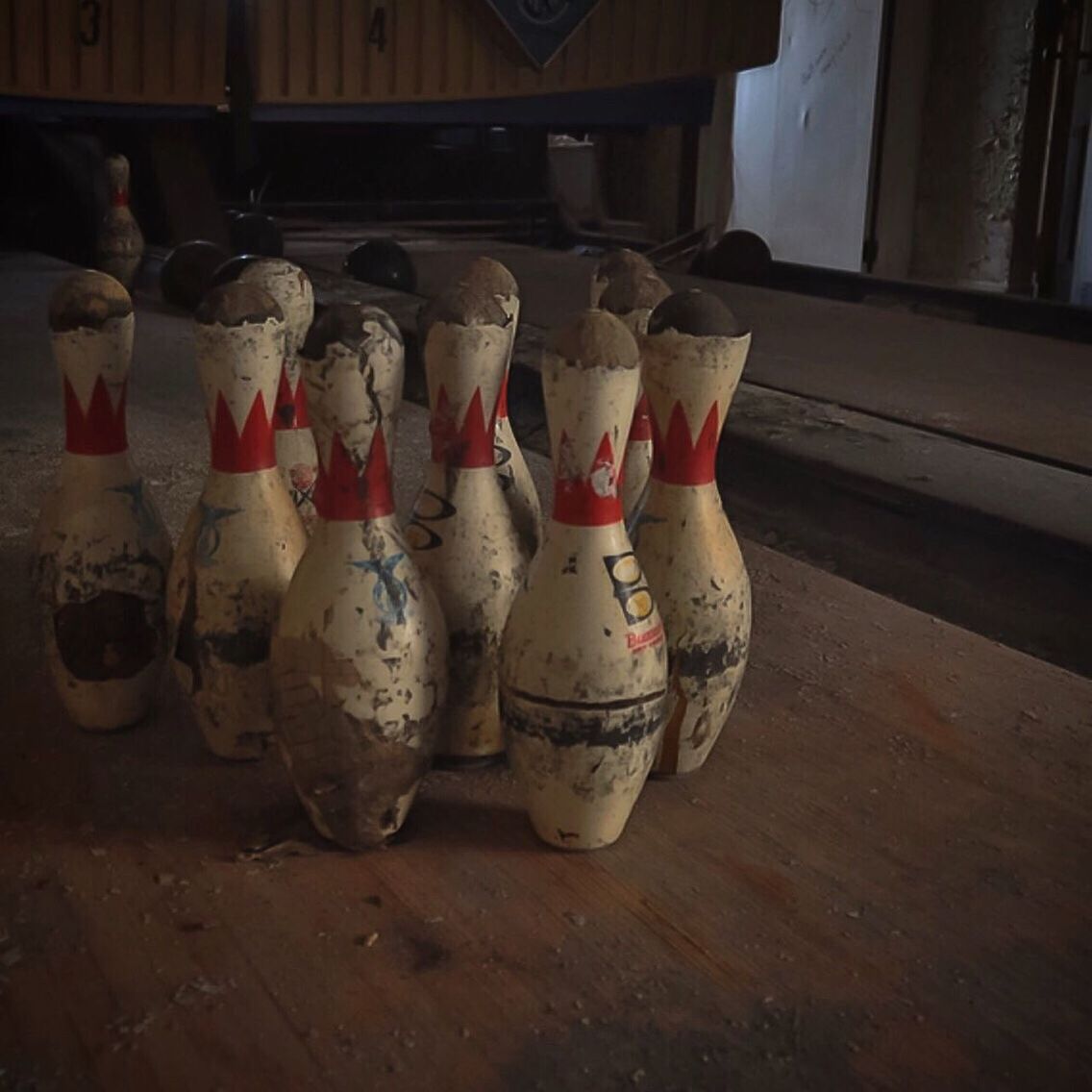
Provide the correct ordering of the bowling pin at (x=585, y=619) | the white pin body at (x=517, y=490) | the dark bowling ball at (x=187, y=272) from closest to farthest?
the bowling pin at (x=585, y=619), the white pin body at (x=517, y=490), the dark bowling ball at (x=187, y=272)

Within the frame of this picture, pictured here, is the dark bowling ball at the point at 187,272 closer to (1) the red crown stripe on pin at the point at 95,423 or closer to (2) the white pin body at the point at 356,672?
(1) the red crown stripe on pin at the point at 95,423

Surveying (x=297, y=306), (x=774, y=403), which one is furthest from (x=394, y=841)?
(x=774, y=403)

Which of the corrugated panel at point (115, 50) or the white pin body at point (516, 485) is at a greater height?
the corrugated panel at point (115, 50)

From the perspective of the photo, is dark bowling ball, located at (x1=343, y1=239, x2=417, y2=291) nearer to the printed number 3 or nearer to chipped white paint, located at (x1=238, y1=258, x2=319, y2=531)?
the printed number 3

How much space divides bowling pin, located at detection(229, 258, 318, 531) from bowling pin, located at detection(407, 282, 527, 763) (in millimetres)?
172

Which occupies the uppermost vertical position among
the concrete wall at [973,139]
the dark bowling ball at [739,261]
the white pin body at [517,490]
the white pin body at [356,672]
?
the concrete wall at [973,139]

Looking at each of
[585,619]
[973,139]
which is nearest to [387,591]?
[585,619]

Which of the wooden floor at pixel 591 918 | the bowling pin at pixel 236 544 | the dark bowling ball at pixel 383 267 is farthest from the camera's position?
the dark bowling ball at pixel 383 267

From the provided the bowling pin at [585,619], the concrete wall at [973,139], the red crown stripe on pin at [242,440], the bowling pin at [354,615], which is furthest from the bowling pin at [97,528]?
the concrete wall at [973,139]

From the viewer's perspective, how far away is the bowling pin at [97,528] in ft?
3.28

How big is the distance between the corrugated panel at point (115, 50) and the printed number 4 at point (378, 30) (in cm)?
45

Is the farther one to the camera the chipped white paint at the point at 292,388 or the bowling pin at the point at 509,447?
the chipped white paint at the point at 292,388

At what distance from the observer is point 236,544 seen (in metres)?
0.97

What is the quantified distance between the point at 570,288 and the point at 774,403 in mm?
1540
